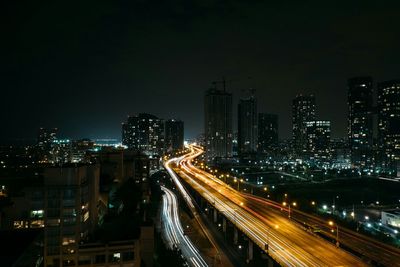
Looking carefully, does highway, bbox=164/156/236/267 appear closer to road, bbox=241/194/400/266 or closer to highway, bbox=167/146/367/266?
highway, bbox=167/146/367/266

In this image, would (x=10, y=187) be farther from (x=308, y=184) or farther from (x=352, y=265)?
(x=308, y=184)

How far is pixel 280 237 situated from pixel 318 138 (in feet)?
521

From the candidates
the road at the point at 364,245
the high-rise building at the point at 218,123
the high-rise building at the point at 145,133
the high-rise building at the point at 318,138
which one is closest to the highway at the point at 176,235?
the road at the point at 364,245

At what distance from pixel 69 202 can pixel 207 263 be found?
13.8 m

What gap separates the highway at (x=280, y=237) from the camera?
24.2 m

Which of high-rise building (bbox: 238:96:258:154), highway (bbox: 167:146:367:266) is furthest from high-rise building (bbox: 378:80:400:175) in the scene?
highway (bbox: 167:146:367:266)

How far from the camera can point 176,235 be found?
39906 mm

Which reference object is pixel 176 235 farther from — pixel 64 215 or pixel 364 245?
pixel 364 245

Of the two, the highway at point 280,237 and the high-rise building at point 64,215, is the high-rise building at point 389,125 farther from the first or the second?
the high-rise building at point 64,215

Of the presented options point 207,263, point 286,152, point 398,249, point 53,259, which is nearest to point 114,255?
point 53,259

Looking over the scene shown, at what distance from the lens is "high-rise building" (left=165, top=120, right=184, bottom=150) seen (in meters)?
175

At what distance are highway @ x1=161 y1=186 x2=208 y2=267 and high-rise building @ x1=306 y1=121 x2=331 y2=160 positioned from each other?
5186 inches

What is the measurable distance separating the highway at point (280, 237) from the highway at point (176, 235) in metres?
5.25

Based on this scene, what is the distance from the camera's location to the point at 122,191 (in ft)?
139
